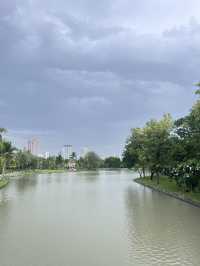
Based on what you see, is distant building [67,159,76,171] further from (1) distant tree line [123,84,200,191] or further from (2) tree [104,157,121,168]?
(1) distant tree line [123,84,200,191]

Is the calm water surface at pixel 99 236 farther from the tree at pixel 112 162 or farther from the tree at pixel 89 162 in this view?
the tree at pixel 112 162

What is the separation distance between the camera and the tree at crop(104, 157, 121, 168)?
175 metres

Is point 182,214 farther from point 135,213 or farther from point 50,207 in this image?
point 50,207

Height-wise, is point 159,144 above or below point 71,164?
above

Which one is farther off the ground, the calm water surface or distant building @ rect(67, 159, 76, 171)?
distant building @ rect(67, 159, 76, 171)

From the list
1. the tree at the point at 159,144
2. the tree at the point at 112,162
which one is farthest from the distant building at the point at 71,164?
the tree at the point at 159,144

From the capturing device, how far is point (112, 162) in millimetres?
176375

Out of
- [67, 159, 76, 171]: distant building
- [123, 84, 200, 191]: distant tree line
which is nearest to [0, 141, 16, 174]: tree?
[123, 84, 200, 191]: distant tree line

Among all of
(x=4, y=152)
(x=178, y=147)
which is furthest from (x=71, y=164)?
(x=178, y=147)

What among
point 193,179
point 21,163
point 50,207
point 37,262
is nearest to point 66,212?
point 50,207

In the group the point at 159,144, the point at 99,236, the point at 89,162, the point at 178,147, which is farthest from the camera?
the point at 89,162

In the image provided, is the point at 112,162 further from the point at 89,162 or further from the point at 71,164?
the point at 71,164

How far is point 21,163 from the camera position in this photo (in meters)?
100

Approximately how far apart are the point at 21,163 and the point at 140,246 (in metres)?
94.1
